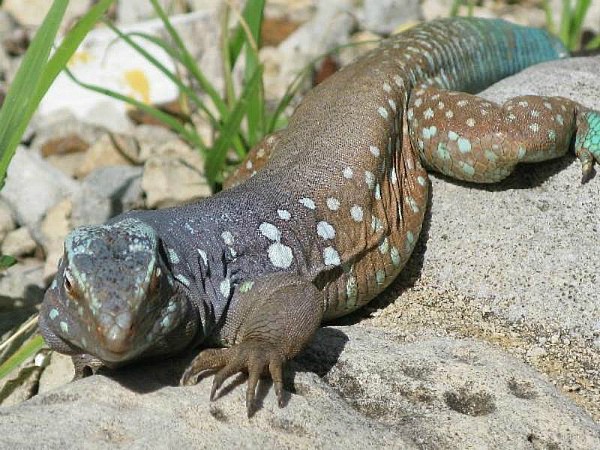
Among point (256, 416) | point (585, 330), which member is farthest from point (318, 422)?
point (585, 330)

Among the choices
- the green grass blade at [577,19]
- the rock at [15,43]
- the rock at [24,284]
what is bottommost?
the rock at [24,284]

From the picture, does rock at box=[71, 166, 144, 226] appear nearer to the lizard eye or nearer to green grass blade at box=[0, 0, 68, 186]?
green grass blade at box=[0, 0, 68, 186]

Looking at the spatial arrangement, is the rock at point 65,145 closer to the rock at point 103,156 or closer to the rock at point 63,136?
the rock at point 63,136

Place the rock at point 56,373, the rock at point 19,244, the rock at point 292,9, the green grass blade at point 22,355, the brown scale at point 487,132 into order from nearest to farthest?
the green grass blade at point 22,355 < the rock at point 56,373 < the brown scale at point 487,132 < the rock at point 19,244 < the rock at point 292,9

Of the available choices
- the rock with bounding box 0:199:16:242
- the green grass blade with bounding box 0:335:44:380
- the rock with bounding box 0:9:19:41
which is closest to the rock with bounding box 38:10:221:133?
the rock with bounding box 0:9:19:41

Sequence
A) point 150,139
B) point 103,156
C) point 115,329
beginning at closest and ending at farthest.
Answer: point 115,329
point 103,156
point 150,139

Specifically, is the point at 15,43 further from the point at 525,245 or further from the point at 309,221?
the point at 525,245

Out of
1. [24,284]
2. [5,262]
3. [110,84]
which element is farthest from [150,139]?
[5,262]

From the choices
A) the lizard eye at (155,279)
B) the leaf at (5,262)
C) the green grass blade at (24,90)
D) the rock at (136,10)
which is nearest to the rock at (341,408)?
the lizard eye at (155,279)
